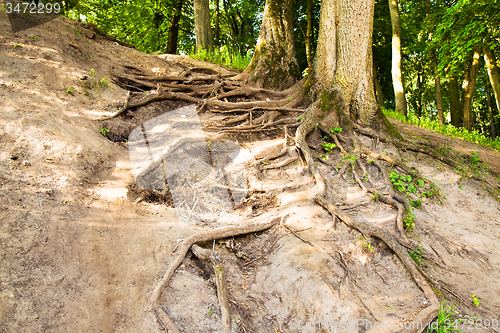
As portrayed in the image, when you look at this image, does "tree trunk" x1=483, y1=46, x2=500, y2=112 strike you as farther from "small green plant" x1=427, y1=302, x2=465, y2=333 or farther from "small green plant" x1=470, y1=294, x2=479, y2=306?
"small green plant" x1=427, y1=302, x2=465, y2=333

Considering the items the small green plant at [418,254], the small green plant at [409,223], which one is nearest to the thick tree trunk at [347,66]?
the small green plant at [409,223]

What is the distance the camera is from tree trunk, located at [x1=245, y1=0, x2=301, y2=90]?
24.7 ft

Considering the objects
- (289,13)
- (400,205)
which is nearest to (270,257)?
(400,205)

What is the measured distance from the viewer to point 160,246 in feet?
11.0

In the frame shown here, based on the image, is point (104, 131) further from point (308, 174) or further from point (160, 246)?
point (308, 174)

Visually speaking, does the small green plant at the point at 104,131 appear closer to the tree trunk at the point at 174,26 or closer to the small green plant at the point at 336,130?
the small green plant at the point at 336,130

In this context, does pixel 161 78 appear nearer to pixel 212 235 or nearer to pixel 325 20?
pixel 325 20

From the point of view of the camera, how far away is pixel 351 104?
5930 mm

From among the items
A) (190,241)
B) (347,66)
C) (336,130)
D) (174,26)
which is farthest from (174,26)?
(190,241)

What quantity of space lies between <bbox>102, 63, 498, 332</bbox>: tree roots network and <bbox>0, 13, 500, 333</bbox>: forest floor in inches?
2.4

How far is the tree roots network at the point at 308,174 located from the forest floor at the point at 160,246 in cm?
6

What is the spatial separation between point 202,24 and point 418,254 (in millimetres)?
10365

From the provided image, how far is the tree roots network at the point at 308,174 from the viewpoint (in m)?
3.09

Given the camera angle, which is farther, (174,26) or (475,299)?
(174,26)
